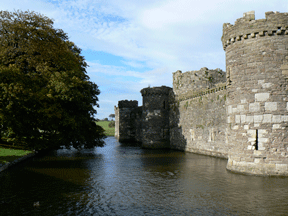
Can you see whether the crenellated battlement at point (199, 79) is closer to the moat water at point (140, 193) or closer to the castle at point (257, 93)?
the castle at point (257, 93)

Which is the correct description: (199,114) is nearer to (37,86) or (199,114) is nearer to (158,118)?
(158,118)

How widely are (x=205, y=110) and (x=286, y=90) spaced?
A: 36.5 ft

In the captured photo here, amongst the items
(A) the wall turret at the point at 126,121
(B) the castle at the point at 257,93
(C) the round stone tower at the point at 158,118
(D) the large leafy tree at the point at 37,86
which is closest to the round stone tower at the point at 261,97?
(B) the castle at the point at 257,93

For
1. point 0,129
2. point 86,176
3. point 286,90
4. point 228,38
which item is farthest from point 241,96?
point 0,129

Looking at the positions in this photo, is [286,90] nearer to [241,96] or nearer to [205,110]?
[241,96]

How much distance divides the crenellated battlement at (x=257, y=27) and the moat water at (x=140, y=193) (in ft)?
24.0

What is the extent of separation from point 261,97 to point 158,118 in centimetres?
2034

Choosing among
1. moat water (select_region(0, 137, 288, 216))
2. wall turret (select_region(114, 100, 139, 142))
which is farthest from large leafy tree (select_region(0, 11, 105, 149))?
wall turret (select_region(114, 100, 139, 142))

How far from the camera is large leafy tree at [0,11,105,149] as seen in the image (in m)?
18.4

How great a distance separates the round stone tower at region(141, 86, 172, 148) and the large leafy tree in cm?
1079

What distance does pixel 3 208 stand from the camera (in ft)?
30.1

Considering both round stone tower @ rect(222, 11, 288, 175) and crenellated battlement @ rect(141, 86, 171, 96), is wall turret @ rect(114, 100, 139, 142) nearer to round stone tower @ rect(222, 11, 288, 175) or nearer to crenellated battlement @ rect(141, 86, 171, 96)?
crenellated battlement @ rect(141, 86, 171, 96)

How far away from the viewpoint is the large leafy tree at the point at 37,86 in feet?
60.4

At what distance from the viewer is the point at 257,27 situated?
563 inches
